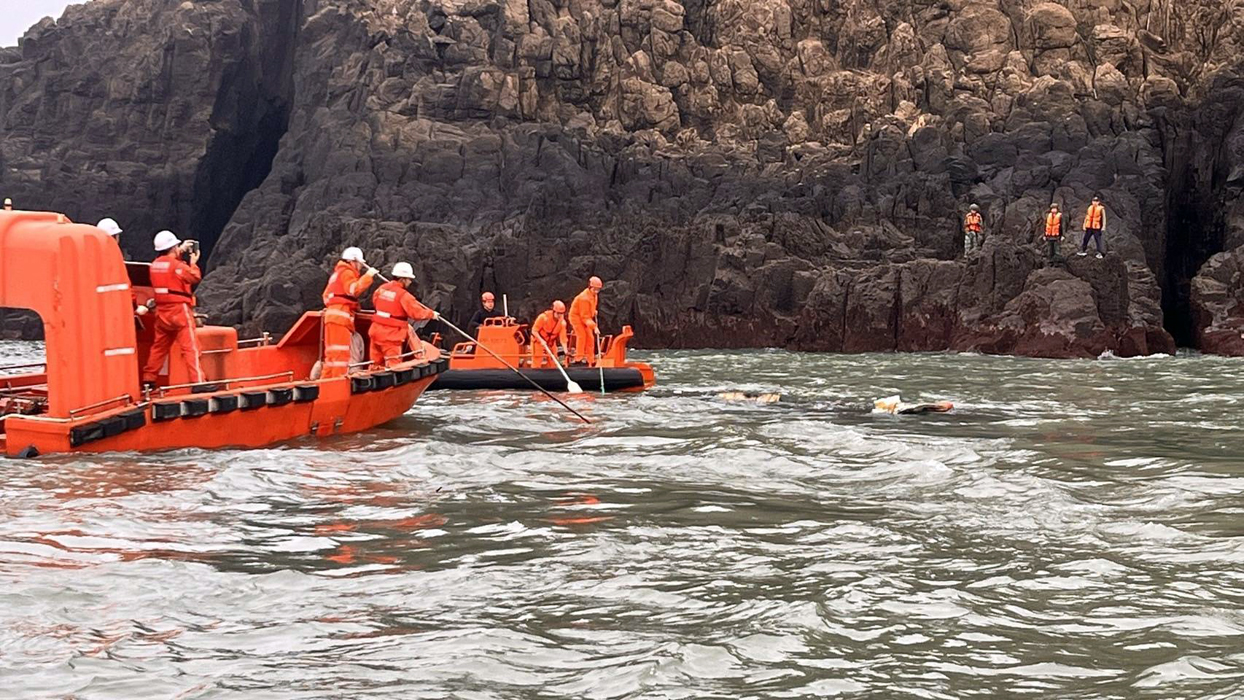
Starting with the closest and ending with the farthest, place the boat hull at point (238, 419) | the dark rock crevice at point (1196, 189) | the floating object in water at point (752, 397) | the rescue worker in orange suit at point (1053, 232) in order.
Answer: the boat hull at point (238, 419) → the floating object in water at point (752, 397) → the rescue worker in orange suit at point (1053, 232) → the dark rock crevice at point (1196, 189)

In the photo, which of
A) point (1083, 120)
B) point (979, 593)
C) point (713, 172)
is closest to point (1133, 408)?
point (979, 593)

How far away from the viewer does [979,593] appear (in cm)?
679

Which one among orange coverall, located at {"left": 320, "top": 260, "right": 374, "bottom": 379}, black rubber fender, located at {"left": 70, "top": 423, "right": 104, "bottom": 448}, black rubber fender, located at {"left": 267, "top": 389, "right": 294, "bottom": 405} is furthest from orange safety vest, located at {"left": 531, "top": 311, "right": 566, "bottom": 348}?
black rubber fender, located at {"left": 70, "top": 423, "right": 104, "bottom": 448}

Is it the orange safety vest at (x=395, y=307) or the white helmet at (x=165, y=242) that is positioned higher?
the white helmet at (x=165, y=242)

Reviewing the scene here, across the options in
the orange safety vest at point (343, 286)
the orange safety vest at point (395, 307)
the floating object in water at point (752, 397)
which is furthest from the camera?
the floating object in water at point (752, 397)

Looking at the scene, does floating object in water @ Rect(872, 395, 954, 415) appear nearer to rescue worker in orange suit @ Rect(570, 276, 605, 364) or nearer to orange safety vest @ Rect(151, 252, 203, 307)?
rescue worker in orange suit @ Rect(570, 276, 605, 364)

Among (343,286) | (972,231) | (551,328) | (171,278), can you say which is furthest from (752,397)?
(972,231)

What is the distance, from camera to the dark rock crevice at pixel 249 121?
209 feet

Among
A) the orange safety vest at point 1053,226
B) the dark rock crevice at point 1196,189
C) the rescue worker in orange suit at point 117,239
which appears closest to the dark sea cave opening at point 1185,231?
the dark rock crevice at point 1196,189

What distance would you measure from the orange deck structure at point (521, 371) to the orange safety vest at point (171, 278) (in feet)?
25.9

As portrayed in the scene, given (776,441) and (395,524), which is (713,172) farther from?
(395,524)

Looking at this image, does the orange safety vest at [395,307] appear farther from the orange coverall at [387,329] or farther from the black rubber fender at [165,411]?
the black rubber fender at [165,411]

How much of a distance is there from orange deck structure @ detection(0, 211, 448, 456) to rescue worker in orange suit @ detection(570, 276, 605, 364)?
8.36 m

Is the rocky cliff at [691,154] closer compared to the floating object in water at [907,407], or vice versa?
the floating object in water at [907,407]
